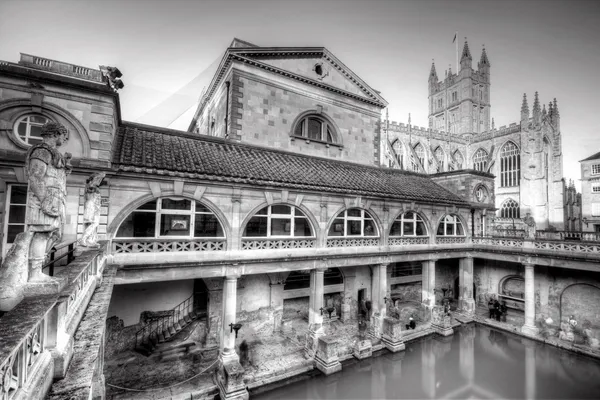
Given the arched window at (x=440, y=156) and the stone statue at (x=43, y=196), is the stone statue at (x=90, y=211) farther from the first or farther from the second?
the arched window at (x=440, y=156)

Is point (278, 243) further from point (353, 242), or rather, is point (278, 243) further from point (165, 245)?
point (165, 245)

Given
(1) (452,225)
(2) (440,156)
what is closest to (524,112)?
(2) (440,156)

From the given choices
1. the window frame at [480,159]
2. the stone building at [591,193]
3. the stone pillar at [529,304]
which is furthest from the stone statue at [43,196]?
the stone building at [591,193]

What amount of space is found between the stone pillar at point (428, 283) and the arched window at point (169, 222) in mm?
14203

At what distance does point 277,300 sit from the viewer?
54.8 ft

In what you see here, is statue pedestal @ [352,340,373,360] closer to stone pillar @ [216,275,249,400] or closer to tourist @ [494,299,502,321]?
A: stone pillar @ [216,275,249,400]

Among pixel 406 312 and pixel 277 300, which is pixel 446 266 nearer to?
pixel 406 312

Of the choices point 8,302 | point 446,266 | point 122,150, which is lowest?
point 446,266

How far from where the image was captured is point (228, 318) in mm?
12078

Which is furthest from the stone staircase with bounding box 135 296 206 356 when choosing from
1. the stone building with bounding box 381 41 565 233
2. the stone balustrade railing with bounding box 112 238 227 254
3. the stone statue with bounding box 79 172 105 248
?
the stone building with bounding box 381 41 565 233

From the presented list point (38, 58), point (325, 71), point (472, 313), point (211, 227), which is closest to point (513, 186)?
point (472, 313)

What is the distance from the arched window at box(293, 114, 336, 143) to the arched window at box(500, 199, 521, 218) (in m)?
38.5

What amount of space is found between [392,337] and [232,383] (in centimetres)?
919

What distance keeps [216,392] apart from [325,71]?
69.1ft
